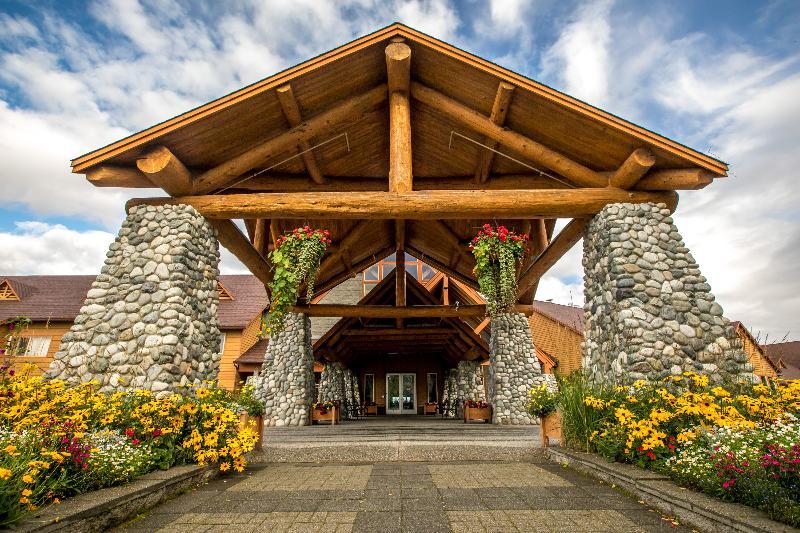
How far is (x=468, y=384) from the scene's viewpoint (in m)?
15.3

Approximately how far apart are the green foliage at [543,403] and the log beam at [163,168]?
600 cm

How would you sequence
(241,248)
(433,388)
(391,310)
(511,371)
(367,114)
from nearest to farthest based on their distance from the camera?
(367,114) < (241,248) < (391,310) < (511,371) < (433,388)

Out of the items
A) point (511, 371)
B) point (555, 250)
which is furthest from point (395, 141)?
point (511, 371)

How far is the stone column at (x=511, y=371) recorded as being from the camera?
→ 37.7 feet

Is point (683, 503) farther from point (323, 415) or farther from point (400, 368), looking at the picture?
point (400, 368)

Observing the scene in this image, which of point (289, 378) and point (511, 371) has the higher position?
point (511, 371)

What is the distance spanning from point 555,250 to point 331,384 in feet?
33.5

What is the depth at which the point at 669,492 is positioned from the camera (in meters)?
3.12

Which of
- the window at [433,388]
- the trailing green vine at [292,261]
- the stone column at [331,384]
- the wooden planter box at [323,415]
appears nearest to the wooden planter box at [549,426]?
the trailing green vine at [292,261]

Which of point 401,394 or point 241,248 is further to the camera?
point 401,394

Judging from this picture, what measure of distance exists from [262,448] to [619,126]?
6.79 metres

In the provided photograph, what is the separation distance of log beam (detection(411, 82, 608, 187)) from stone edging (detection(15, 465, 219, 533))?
5730mm

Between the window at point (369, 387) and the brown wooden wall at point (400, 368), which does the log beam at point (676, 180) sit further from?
the window at point (369, 387)

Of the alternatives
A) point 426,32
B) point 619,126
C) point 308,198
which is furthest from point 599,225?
point 308,198
